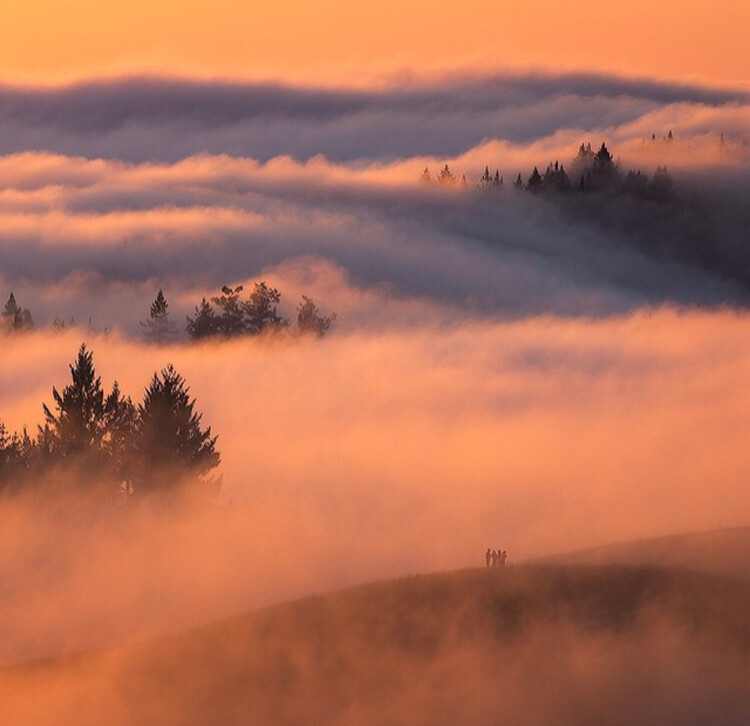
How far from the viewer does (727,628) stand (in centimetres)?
5153

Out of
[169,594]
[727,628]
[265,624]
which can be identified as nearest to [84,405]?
[169,594]

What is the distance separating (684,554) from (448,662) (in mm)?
14090

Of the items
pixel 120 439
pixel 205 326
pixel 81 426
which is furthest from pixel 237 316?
pixel 120 439

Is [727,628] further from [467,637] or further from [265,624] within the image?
[265,624]

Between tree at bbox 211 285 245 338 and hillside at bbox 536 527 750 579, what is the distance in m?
81.9

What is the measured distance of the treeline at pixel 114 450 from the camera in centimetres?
7481

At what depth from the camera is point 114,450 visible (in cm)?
7594

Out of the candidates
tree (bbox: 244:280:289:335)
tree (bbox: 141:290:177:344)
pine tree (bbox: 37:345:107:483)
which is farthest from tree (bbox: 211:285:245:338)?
pine tree (bbox: 37:345:107:483)

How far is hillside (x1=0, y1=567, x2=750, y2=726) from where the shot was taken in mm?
45906

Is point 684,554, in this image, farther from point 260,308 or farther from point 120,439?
point 260,308

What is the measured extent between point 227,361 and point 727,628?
366ft

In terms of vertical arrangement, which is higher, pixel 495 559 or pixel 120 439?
pixel 120 439

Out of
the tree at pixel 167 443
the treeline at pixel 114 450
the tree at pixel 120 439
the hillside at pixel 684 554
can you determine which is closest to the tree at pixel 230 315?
the tree at pixel 120 439

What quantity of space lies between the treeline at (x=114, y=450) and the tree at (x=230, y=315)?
66.4 meters
